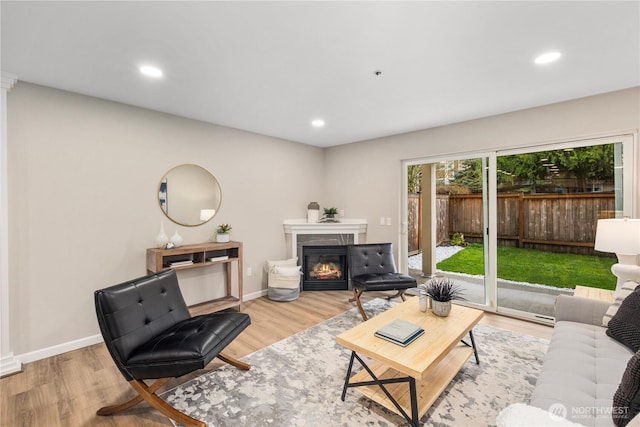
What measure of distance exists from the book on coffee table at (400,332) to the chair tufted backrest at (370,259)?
1648mm

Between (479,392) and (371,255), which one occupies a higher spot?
(371,255)

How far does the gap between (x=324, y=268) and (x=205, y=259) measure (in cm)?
197

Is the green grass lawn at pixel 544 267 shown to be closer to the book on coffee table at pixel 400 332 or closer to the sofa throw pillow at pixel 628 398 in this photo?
the book on coffee table at pixel 400 332

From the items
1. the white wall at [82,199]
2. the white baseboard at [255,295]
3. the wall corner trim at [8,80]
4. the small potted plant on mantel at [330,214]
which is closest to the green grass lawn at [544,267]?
the small potted plant on mantel at [330,214]

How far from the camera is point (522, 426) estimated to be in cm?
99

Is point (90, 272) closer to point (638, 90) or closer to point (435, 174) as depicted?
point (435, 174)

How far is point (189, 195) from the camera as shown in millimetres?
3512

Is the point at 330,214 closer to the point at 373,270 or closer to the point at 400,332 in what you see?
the point at 373,270

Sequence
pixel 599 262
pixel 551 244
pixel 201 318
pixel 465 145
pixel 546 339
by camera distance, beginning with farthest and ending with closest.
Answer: pixel 465 145 < pixel 551 244 < pixel 599 262 < pixel 546 339 < pixel 201 318

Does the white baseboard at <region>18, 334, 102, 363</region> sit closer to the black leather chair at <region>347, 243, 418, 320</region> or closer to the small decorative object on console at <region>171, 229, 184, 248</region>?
the small decorative object on console at <region>171, 229, 184, 248</region>

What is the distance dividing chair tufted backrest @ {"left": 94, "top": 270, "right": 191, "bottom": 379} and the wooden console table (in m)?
0.69

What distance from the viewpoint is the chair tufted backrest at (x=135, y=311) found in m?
1.79

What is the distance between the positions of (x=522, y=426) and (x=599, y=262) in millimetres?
3066

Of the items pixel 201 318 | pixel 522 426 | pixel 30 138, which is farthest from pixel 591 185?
pixel 30 138
